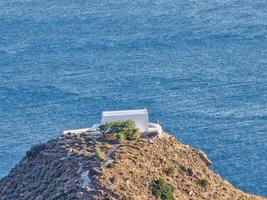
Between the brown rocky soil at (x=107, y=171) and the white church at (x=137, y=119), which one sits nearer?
the brown rocky soil at (x=107, y=171)

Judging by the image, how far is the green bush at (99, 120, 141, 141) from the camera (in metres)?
82.4

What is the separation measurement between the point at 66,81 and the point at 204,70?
19672mm

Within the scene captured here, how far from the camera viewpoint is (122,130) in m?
82.9

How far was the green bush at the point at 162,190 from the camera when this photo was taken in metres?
76.7

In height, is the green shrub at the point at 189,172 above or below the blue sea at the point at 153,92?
below

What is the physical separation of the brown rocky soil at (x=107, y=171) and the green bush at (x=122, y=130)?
27.1 inches

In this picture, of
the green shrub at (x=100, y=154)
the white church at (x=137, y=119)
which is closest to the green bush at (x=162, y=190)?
the green shrub at (x=100, y=154)

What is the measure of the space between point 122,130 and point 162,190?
7.05 metres

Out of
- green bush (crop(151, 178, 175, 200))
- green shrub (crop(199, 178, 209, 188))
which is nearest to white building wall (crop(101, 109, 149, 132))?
green shrub (crop(199, 178, 209, 188))

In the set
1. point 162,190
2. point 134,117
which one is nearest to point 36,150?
point 134,117

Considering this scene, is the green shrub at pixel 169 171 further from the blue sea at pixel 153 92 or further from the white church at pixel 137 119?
the blue sea at pixel 153 92

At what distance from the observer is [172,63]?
18950 cm

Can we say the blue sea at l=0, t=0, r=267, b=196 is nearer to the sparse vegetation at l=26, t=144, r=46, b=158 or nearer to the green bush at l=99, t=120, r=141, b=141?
the sparse vegetation at l=26, t=144, r=46, b=158

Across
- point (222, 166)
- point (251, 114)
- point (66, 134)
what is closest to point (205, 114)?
point (251, 114)
